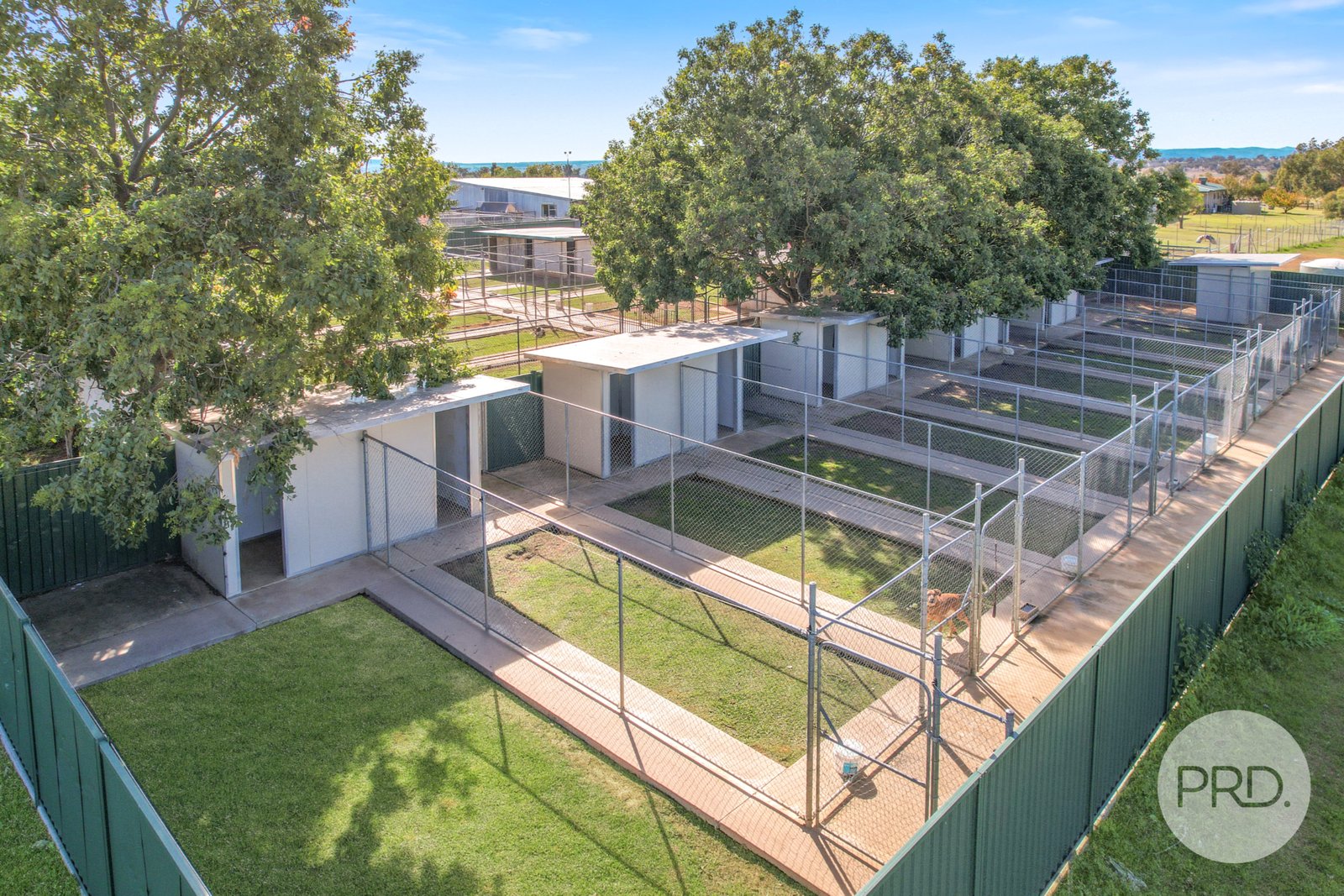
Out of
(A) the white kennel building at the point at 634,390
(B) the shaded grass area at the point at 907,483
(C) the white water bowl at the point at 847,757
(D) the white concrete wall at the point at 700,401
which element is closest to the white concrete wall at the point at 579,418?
(A) the white kennel building at the point at 634,390

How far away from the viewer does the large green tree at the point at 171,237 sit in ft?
35.4

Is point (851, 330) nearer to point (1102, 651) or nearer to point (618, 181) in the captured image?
point (618, 181)

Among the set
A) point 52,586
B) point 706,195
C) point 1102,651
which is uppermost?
point 706,195

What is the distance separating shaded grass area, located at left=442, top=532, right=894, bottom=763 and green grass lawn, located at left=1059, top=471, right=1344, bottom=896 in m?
2.89

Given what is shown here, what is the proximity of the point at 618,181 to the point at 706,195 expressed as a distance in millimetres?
3637

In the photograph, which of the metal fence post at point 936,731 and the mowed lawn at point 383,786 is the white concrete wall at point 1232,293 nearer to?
the metal fence post at point 936,731

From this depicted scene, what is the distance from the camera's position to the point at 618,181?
2481 cm

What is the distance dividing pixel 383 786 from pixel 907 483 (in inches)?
471

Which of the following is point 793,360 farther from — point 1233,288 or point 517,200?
point 517,200

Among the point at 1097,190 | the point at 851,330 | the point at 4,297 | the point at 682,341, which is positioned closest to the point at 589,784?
the point at 4,297

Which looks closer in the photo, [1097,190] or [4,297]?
[4,297]

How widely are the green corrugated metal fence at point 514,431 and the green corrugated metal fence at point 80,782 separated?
10287mm

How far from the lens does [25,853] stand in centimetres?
819

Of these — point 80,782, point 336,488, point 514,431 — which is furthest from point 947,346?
point 80,782
